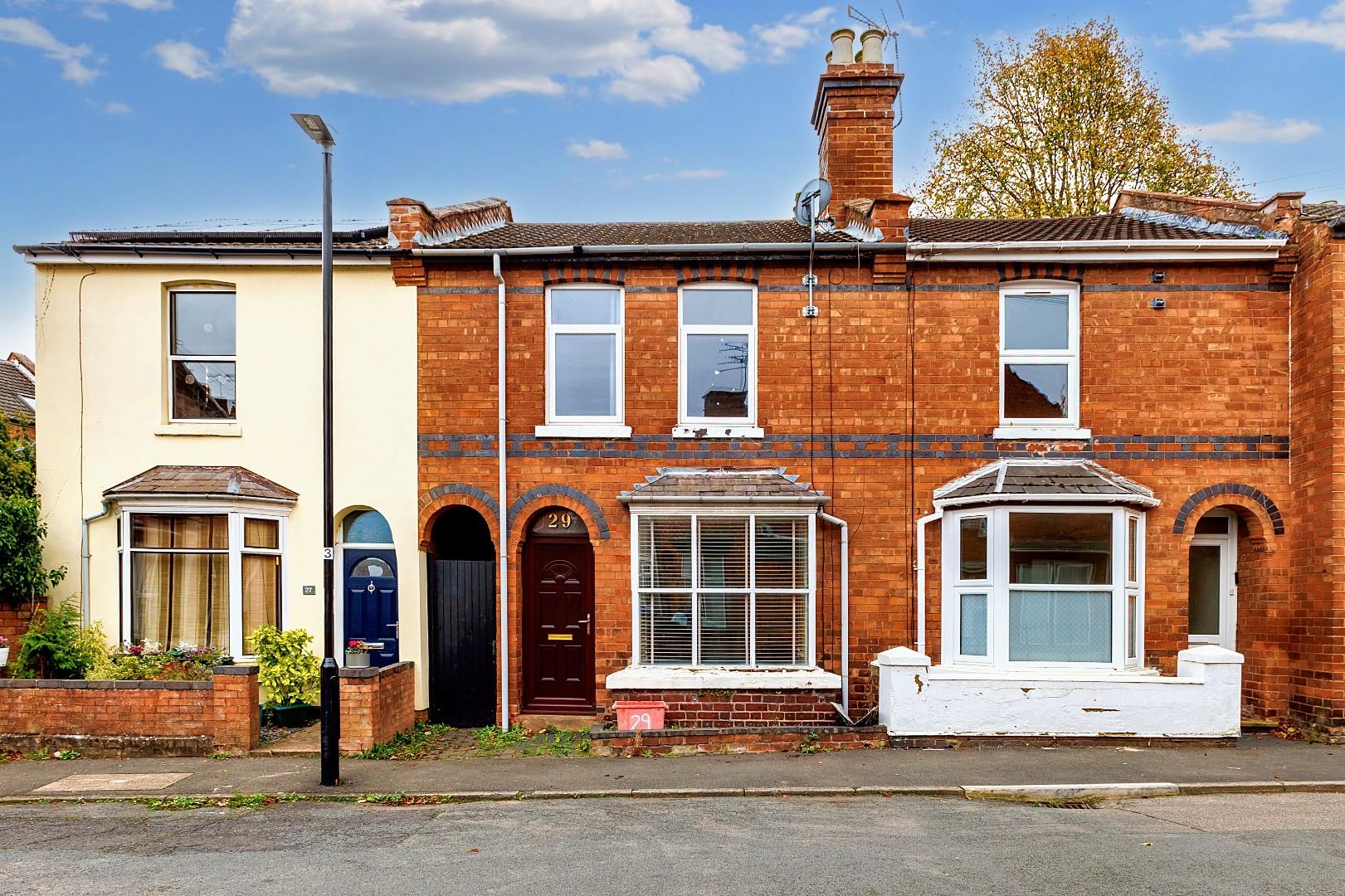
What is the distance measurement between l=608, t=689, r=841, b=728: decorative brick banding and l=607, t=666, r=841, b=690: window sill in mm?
86

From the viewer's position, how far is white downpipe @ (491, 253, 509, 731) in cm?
1116

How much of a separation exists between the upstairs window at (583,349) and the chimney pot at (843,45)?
549 centimetres

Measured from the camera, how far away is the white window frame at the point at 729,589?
11078 mm

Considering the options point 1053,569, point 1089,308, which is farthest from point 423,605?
point 1089,308

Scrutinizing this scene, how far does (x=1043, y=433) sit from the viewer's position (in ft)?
36.8

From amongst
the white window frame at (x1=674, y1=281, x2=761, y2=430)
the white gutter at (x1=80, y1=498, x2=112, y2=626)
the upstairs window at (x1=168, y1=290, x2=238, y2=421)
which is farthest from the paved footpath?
the upstairs window at (x1=168, y1=290, x2=238, y2=421)

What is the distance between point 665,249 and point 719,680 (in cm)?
526

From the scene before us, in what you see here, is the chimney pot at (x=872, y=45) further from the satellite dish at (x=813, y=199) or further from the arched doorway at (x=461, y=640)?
the arched doorway at (x=461, y=640)

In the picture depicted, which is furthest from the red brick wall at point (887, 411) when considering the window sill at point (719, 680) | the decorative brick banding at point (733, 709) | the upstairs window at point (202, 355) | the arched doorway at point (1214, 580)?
the upstairs window at point (202, 355)

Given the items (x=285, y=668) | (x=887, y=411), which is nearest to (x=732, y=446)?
(x=887, y=411)

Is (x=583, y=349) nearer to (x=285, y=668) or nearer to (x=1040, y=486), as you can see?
(x=285, y=668)

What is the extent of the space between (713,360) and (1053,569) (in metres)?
4.83

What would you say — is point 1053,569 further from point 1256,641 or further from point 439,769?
point 439,769

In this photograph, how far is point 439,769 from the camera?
29.9ft
